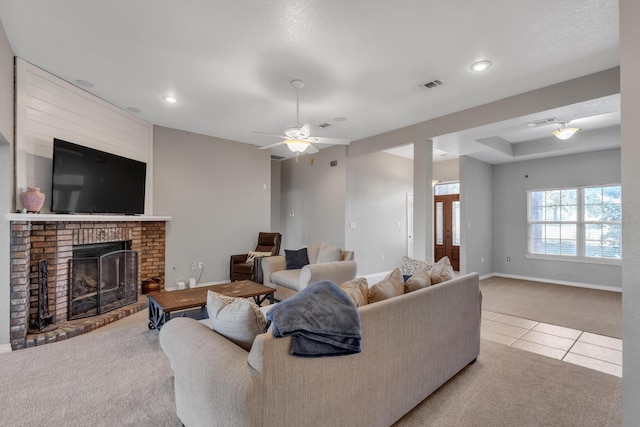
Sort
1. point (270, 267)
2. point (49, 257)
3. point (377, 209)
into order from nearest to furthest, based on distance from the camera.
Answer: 1. point (49, 257)
2. point (270, 267)
3. point (377, 209)

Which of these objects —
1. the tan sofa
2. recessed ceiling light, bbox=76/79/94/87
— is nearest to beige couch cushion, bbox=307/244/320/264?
Answer: the tan sofa

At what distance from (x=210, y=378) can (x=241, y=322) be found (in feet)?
0.90

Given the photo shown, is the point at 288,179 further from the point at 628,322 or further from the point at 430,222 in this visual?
the point at 628,322

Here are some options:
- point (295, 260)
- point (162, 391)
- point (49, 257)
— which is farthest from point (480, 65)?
point (49, 257)

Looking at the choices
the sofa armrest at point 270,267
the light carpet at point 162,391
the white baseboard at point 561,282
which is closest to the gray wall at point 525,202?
the white baseboard at point 561,282

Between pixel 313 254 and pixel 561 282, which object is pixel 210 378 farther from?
pixel 561 282

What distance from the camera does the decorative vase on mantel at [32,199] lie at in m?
3.04

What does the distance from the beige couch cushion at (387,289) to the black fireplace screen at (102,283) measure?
362 cm

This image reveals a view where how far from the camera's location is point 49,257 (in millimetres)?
3361

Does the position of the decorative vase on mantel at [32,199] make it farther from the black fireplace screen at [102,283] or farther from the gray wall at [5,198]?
the black fireplace screen at [102,283]

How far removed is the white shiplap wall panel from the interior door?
7.17 meters

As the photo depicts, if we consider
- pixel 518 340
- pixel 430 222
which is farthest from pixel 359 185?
pixel 518 340

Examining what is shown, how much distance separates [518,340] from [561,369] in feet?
2.11

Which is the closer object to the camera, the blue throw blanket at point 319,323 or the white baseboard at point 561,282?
the blue throw blanket at point 319,323
